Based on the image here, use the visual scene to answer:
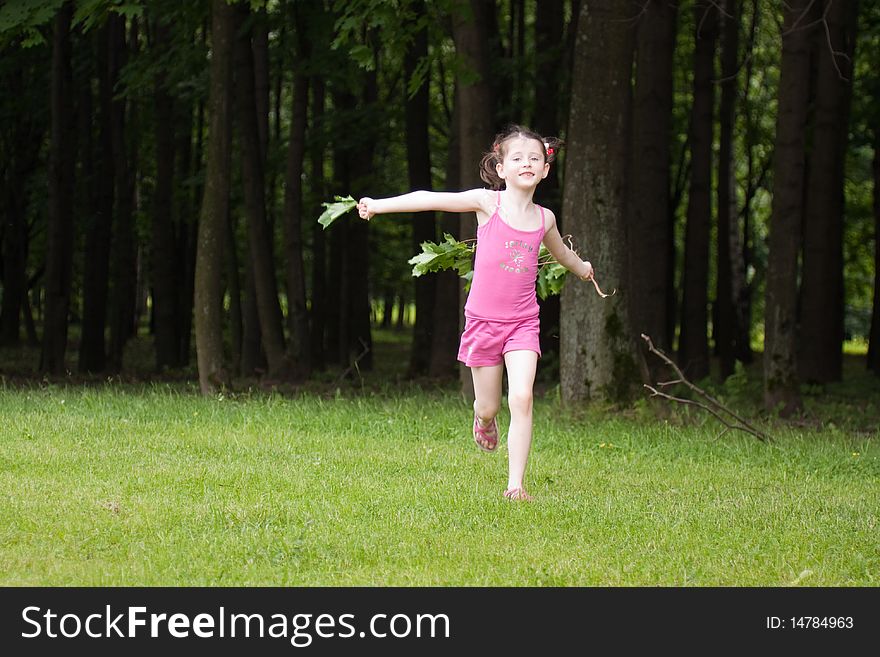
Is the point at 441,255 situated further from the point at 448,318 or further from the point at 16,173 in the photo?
the point at 16,173

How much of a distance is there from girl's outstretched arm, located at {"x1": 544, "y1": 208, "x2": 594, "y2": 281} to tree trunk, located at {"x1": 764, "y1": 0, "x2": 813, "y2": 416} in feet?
22.6

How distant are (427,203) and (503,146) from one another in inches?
28.9

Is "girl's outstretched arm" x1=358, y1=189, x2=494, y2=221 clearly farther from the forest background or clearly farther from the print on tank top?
the forest background

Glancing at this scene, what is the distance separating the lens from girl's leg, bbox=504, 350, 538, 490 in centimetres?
738

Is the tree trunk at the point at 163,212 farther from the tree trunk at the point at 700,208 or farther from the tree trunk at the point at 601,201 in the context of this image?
the tree trunk at the point at 601,201

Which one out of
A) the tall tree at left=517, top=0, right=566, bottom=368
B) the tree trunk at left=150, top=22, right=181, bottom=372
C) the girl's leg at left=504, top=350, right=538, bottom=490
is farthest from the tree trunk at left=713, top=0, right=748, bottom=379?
the girl's leg at left=504, top=350, right=538, bottom=490

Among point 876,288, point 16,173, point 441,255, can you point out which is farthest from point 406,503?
point 16,173

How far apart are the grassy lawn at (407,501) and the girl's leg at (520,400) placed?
1.05 feet

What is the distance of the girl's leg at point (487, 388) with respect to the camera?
7633 millimetres

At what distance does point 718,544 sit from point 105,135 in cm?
1782

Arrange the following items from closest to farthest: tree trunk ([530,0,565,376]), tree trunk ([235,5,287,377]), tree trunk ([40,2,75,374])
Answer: tree trunk ([235,5,287,377]), tree trunk ([40,2,75,374]), tree trunk ([530,0,565,376])

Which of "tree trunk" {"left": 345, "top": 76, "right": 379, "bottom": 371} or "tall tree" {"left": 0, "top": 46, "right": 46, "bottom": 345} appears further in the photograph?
"tall tree" {"left": 0, "top": 46, "right": 46, "bottom": 345}

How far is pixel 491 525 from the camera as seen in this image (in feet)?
22.3
